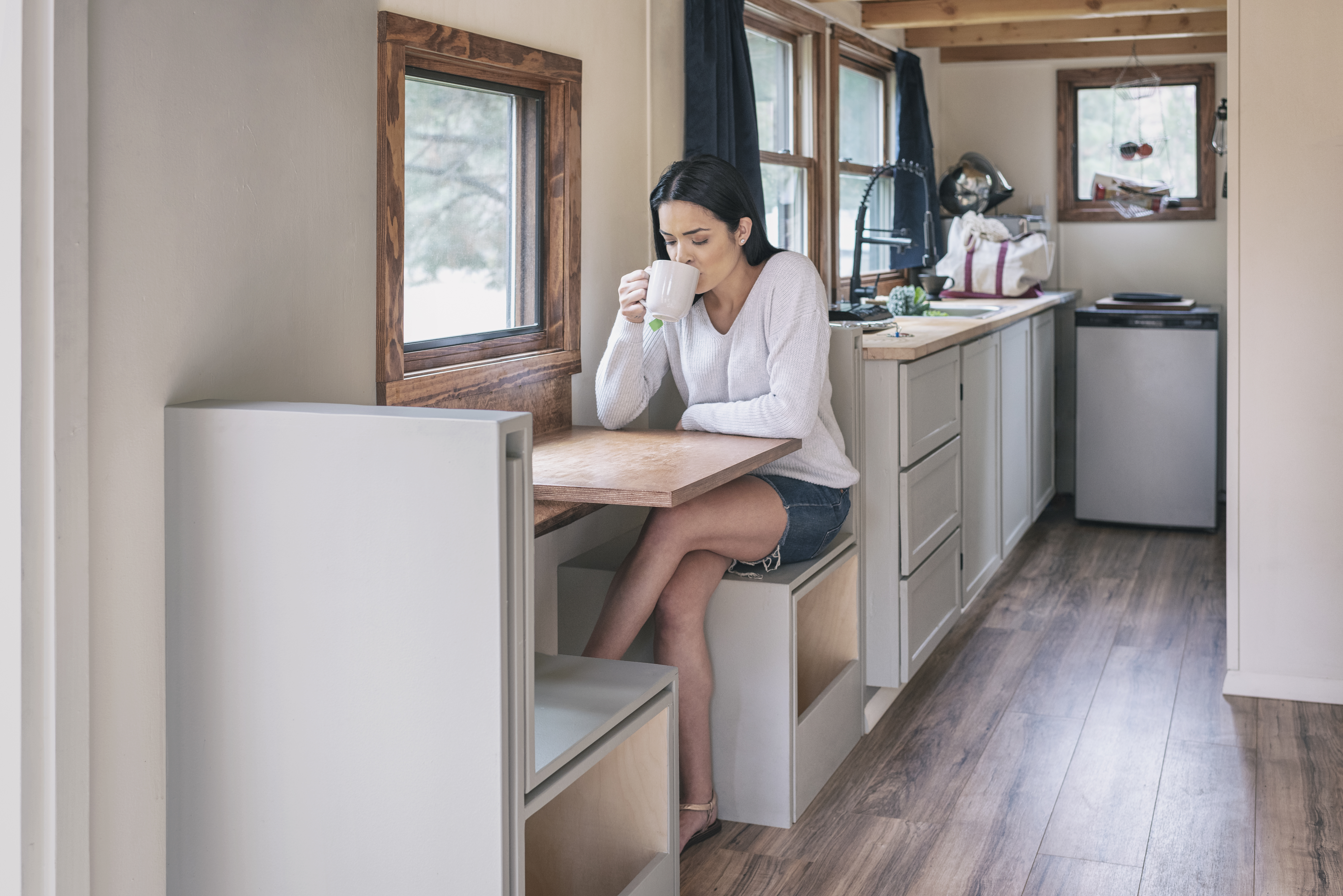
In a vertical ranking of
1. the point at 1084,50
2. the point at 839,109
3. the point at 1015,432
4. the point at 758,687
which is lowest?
the point at 758,687

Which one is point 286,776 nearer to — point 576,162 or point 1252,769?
point 576,162

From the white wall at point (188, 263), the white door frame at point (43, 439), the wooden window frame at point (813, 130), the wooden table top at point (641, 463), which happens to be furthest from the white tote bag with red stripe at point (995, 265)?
the white door frame at point (43, 439)

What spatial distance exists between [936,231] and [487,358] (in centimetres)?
337

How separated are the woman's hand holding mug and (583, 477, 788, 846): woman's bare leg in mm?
391

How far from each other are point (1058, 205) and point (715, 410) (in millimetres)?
3775

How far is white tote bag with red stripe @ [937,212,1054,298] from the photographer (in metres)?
5.12

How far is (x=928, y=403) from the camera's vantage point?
3.23 meters

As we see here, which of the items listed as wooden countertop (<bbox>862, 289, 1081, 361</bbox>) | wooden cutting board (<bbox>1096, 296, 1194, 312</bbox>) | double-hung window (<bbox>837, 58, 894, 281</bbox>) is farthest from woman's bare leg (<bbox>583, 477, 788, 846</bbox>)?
wooden cutting board (<bbox>1096, 296, 1194, 312</bbox>)

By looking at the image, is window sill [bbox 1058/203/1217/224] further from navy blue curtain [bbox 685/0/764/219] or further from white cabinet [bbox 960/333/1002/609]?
navy blue curtain [bbox 685/0/764/219]

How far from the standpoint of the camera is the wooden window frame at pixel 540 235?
217 centimetres

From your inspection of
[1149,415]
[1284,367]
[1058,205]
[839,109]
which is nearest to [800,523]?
[1284,367]

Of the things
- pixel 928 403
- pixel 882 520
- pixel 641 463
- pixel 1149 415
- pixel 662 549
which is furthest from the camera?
pixel 1149 415

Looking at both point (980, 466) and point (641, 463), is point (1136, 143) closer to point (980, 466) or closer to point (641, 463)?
point (980, 466)

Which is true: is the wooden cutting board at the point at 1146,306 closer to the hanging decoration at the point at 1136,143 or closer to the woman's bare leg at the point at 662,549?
the hanging decoration at the point at 1136,143
